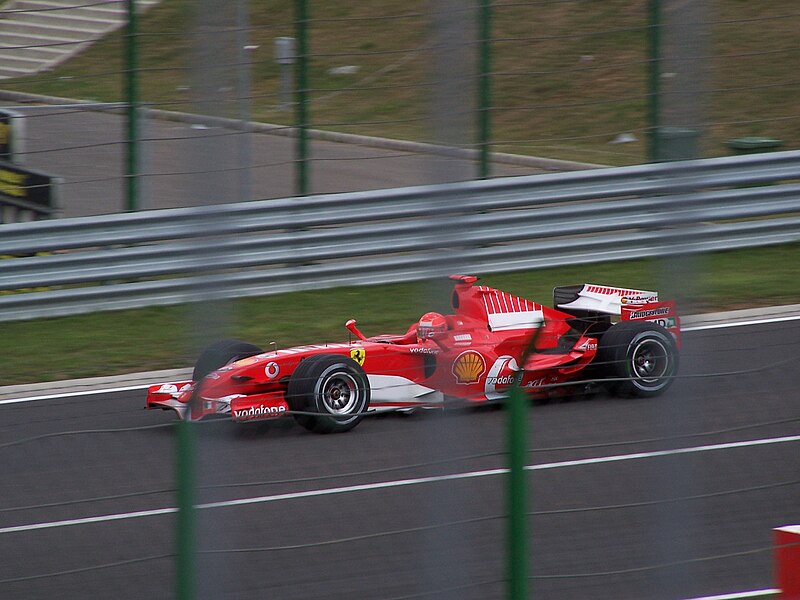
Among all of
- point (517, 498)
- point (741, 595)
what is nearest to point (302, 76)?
point (741, 595)

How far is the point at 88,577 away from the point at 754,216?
6123 mm

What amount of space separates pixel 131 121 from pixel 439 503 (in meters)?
6.33

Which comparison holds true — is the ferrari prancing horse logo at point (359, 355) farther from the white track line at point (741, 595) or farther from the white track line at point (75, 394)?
the white track line at point (741, 595)

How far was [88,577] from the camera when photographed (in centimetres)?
258

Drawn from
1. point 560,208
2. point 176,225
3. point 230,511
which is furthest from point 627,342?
point 230,511

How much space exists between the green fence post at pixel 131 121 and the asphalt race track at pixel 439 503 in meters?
4.95

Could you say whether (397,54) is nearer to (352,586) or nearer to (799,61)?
(799,61)

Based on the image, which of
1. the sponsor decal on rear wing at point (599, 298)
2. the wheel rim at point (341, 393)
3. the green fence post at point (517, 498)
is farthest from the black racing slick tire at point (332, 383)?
the green fence post at point (517, 498)

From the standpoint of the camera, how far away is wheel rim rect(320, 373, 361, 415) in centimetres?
568

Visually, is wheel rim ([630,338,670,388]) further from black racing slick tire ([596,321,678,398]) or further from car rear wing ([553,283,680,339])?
car rear wing ([553,283,680,339])

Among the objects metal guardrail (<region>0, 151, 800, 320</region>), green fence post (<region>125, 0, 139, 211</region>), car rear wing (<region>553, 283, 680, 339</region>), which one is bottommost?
car rear wing (<region>553, 283, 680, 339</region>)

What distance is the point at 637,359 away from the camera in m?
4.34

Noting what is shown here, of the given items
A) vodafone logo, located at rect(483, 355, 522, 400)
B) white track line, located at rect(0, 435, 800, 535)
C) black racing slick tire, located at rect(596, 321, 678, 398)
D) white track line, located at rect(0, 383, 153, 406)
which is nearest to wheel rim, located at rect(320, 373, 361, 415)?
vodafone logo, located at rect(483, 355, 522, 400)

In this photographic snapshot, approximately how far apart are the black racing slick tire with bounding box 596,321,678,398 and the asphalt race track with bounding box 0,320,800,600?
52 millimetres
